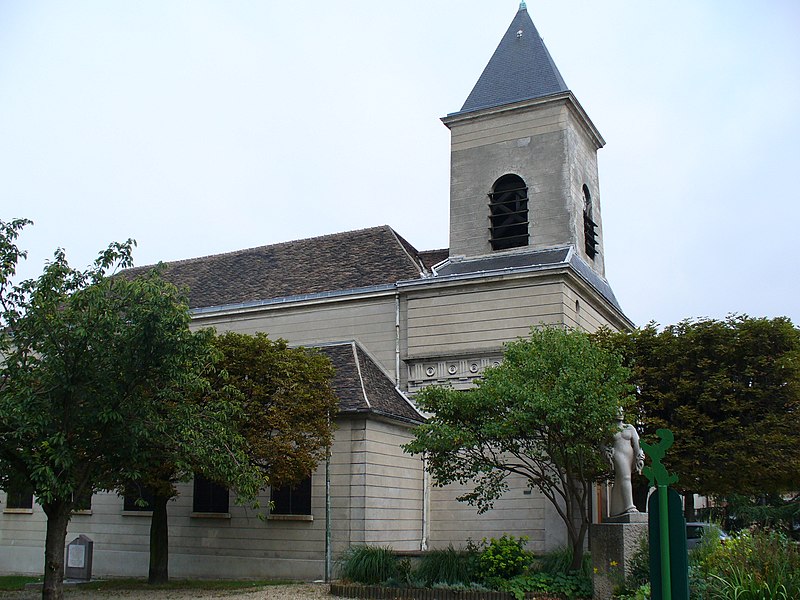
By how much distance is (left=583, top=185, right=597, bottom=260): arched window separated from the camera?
30719mm

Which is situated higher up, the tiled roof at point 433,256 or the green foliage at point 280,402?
the tiled roof at point 433,256

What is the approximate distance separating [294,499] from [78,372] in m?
9.76

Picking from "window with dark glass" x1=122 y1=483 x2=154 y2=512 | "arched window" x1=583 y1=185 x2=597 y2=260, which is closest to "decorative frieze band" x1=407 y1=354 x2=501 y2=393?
"arched window" x1=583 y1=185 x2=597 y2=260

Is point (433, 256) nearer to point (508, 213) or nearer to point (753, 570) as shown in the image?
point (508, 213)

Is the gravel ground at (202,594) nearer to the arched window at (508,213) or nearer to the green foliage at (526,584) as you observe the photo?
the green foliage at (526,584)

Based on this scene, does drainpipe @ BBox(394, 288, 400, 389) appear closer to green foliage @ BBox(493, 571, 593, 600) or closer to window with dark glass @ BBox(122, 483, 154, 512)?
window with dark glass @ BBox(122, 483, 154, 512)

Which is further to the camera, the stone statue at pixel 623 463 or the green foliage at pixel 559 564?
the green foliage at pixel 559 564

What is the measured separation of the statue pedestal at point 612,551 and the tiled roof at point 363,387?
347 inches

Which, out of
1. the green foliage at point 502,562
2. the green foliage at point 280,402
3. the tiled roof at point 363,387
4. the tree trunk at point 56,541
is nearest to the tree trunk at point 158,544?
the green foliage at point 280,402

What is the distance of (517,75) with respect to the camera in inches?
1214

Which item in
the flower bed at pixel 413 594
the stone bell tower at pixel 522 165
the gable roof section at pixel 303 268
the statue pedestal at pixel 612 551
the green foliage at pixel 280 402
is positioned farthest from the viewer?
the gable roof section at pixel 303 268

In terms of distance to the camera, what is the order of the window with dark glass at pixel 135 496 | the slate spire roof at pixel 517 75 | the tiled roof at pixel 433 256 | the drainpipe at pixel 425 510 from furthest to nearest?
the tiled roof at pixel 433 256 → the slate spire roof at pixel 517 75 → the drainpipe at pixel 425 510 → the window with dark glass at pixel 135 496

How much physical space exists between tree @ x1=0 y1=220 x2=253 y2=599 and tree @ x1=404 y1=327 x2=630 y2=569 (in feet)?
19.1

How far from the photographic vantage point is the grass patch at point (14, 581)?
22241 mm
